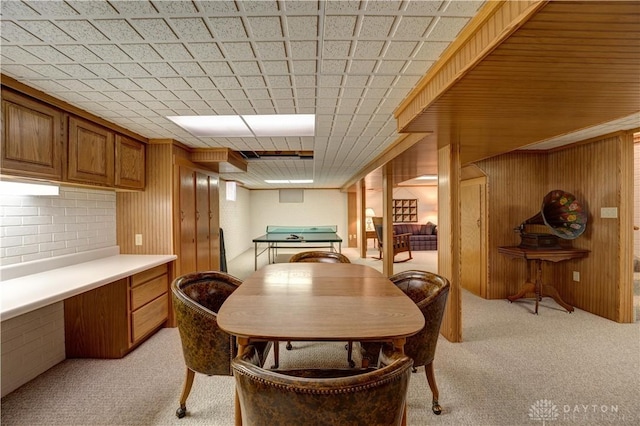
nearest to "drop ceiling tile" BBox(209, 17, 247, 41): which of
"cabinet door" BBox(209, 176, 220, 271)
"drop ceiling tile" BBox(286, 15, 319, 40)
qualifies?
"drop ceiling tile" BBox(286, 15, 319, 40)

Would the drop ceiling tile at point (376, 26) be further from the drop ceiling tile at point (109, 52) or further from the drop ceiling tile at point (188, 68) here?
the drop ceiling tile at point (109, 52)

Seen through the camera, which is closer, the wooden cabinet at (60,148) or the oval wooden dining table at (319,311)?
the oval wooden dining table at (319,311)

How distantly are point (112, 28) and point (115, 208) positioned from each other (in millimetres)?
→ 2465

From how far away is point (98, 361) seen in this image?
8.20 ft

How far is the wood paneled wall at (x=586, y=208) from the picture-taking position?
128 inches

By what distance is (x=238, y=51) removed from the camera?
5.08 ft

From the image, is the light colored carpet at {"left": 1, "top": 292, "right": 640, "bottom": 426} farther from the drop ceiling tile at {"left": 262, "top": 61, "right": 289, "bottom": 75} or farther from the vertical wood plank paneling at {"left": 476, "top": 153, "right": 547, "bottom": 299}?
the drop ceiling tile at {"left": 262, "top": 61, "right": 289, "bottom": 75}

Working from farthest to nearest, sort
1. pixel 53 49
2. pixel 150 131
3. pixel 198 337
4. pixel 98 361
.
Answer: pixel 150 131 < pixel 98 361 < pixel 198 337 < pixel 53 49

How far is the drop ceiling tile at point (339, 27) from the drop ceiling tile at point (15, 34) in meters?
1.42

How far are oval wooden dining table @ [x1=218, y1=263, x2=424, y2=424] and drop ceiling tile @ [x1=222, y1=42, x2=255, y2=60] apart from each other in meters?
1.39

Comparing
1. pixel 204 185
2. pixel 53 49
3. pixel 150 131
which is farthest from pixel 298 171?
pixel 53 49

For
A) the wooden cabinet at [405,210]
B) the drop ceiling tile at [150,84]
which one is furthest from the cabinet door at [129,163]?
the wooden cabinet at [405,210]

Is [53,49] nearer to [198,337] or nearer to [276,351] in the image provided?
[198,337]

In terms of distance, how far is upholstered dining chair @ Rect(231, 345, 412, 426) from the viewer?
83cm
